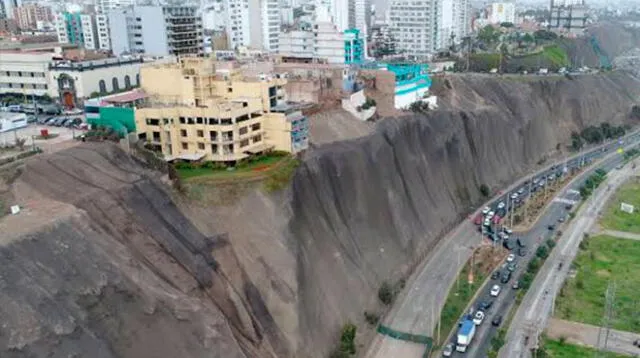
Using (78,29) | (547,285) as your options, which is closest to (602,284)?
(547,285)

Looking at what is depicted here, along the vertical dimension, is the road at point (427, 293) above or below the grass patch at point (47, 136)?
below

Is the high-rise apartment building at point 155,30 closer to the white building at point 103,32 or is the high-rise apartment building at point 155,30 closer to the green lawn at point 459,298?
the white building at point 103,32

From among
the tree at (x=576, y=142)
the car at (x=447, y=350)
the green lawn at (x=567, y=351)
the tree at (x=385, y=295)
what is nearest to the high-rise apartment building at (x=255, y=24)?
the tree at (x=576, y=142)

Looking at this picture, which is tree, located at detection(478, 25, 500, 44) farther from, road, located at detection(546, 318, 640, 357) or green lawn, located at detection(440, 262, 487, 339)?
road, located at detection(546, 318, 640, 357)

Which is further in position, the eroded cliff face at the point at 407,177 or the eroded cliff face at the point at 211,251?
the eroded cliff face at the point at 407,177

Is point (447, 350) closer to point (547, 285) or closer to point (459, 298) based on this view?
point (459, 298)

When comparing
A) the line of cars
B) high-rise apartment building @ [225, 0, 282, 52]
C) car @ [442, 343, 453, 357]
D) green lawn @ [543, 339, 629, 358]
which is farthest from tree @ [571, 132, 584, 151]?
the line of cars

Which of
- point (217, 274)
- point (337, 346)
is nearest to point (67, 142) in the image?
point (217, 274)
